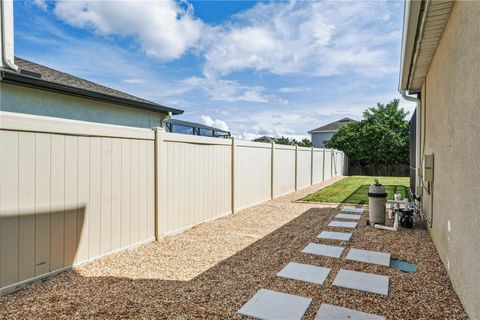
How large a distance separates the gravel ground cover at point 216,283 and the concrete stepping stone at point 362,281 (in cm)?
10

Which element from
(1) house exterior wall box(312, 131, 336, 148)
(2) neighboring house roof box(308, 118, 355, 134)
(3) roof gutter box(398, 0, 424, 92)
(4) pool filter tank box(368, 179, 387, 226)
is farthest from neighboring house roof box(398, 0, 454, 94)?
(1) house exterior wall box(312, 131, 336, 148)

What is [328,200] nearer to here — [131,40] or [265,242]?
[265,242]

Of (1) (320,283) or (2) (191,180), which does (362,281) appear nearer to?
(1) (320,283)

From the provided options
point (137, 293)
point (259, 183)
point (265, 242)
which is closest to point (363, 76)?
point (259, 183)

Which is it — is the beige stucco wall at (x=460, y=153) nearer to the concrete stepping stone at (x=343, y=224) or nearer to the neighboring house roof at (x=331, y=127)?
the concrete stepping stone at (x=343, y=224)

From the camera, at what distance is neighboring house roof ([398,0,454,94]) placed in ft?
10.6

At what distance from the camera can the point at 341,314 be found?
2586 mm

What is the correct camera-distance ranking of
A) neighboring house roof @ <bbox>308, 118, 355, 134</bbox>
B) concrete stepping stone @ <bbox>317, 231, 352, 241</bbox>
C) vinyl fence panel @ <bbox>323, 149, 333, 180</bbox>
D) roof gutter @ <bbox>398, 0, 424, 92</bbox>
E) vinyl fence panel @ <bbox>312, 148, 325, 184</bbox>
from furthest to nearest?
neighboring house roof @ <bbox>308, 118, 355, 134</bbox>
vinyl fence panel @ <bbox>323, 149, 333, 180</bbox>
vinyl fence panel @ <bbox>312, 148, 325, 184</bbox>
concrete stepping stone @ <bbox>317, 231, 352, 241</bbox>
roof gutter @ <bbox>398, 0, 424, 92</bbox>

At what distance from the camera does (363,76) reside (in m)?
11.6

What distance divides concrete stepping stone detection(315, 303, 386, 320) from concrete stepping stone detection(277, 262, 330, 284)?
1.99 ft

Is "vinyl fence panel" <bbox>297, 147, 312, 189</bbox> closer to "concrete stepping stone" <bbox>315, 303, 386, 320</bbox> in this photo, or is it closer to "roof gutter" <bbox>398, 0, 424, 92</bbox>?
"roof gutter" <bbox>398, 0, 424, 92</bbox>

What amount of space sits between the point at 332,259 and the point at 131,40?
9666 mm

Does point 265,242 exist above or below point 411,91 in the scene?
below

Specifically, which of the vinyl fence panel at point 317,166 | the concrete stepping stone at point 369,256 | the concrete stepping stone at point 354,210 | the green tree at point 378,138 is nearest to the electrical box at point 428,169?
the concrete stepping stone at point 369,256
